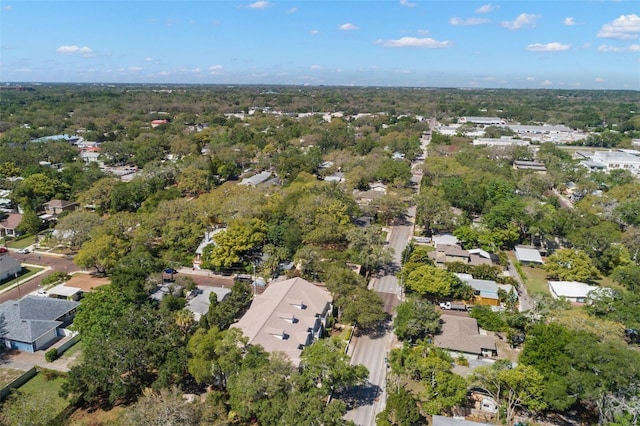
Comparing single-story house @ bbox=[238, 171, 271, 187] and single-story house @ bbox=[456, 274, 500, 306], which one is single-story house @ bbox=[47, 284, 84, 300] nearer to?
single-story house @ bbox=[456, 274, 500, 306]

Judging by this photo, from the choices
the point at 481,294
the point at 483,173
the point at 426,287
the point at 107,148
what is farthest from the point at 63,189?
the point at 483,173

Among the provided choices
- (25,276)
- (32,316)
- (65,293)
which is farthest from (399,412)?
(25,276)

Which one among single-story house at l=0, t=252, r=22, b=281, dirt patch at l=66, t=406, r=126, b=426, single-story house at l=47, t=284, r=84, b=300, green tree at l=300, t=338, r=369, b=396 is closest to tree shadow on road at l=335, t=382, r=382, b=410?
green tree at l=300, t=338, r=369, b=396

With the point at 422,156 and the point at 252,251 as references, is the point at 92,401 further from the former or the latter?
the point at 422,156

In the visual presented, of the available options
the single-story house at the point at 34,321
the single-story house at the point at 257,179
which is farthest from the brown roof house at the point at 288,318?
the single-story house at the point at 257,179

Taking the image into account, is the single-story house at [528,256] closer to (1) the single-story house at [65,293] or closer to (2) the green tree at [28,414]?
(2) the green tree at [28,414]

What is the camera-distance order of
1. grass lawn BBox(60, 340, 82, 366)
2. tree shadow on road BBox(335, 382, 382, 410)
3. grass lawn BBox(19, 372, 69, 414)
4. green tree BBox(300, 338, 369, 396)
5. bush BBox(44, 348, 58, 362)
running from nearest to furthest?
green tree BBox(300, 338, 369, 396) → grass lawn BBox(19, 372, 69, 414) → tree shadow on road BBox(335, 382, 382, 410) → bush BBox(44, 348, 58, 362) → grass lawn BBox(60, 340, 82, 366)
